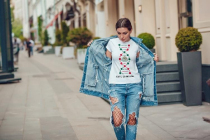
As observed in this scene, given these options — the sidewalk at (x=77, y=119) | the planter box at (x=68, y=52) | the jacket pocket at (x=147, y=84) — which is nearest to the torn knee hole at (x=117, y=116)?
the jacket pocket at (x=147, y=84)

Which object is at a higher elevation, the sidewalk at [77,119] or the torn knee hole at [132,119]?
the torn knee hole at [132,119]

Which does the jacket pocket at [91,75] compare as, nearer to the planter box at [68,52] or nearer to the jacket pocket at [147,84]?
the jacket pocket at [147,84]

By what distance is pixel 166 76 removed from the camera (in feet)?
33.0

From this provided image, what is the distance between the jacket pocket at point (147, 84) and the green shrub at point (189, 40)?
13.7ft

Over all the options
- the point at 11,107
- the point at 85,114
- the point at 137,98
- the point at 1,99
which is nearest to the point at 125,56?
the point at 137,98

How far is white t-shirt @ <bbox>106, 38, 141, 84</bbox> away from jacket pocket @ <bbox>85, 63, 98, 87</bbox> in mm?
384

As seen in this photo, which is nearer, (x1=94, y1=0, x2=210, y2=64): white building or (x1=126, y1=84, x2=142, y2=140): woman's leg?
(x1=126, y1=84, x2=142, y2=140): woman's leg

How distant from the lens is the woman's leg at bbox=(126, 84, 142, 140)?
5.19 m

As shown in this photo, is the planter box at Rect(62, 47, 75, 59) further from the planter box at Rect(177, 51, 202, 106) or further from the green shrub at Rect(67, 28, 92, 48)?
the planter box at Rect(177, 51, 202, 106)

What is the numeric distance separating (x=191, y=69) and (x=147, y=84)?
4176 millimetres

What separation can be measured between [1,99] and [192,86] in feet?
17.1

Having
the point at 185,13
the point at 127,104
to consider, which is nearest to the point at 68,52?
the point at 185,13

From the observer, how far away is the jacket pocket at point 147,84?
5457mm

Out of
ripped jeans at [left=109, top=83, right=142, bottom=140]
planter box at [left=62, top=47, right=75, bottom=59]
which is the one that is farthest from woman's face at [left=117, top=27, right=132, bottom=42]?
planter box at [left=62, top=47, right=75, bottom=59]
